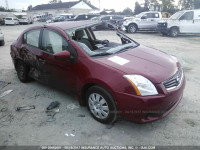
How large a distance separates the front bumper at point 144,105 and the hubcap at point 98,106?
0.30m

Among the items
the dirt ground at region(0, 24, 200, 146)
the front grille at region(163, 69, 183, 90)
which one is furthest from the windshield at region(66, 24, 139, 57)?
the dirt ground at region(0, 24, 200, 146)

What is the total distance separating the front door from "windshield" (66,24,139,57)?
0.79 feet

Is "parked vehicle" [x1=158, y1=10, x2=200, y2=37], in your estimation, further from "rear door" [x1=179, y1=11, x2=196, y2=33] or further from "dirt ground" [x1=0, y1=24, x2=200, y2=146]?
"dirt ground" [x1=0, y1=24, x2=200, y2=146]

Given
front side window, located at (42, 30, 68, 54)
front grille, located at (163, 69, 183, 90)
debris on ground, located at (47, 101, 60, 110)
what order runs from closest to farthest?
front grille, located at (163, 69, 183, 90) → front side window, located at (42, 30, 68, 54) → debris on ground, located at (47, 101, 60, 110)

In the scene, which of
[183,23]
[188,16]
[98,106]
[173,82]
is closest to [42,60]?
[98,106]

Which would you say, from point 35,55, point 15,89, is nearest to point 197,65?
point 35,55

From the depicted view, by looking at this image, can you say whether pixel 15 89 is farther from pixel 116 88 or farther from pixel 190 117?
pixel 190 117

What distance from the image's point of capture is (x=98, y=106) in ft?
9.89

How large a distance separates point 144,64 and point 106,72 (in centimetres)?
69

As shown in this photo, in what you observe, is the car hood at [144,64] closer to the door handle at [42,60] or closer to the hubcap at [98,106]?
the hubcap at [98,106]

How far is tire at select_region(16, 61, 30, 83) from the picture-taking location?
4.55 metres

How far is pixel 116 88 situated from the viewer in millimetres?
2621

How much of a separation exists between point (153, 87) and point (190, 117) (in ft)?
3.94

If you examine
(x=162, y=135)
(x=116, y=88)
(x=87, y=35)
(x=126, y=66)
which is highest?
(x=87, y=35)
